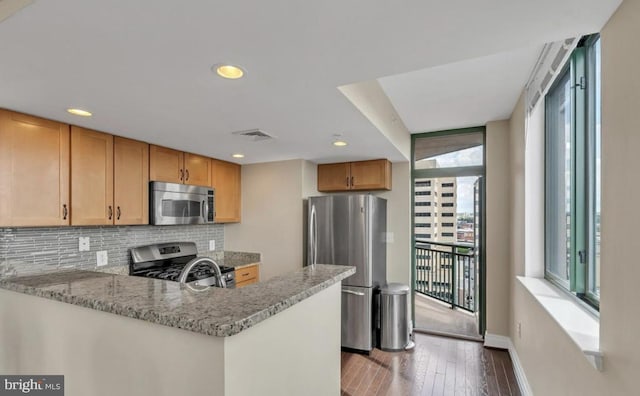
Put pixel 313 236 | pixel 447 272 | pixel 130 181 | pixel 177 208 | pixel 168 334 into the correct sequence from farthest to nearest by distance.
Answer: pixel 447 272
pixel 313 236
pixel 177 208
pixel 130 181
pixel 168 334

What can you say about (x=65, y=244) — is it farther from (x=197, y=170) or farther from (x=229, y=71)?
(x=229, y=71)

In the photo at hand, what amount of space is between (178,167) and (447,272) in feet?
12.6

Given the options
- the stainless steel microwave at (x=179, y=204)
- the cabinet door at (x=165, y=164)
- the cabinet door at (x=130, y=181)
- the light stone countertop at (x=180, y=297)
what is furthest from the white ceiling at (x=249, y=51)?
the light stone countertop at (x=180, y=297)

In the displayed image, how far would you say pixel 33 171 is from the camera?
2.00 metres

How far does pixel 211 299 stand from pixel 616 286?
1.40m

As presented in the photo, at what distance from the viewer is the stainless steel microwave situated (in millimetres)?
2821

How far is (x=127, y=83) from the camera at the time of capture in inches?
60.1

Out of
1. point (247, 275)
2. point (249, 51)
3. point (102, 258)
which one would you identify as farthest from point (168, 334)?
point (247, 275)

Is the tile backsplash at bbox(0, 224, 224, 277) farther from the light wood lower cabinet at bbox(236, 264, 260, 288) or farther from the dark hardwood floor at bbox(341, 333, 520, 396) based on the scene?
the dark hardwood floor at bbox(341, 333, 520, 396)

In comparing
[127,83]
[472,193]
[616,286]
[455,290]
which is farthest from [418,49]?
[455,290]

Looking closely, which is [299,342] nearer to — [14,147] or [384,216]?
[14,147]

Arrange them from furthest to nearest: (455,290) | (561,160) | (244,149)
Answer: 1. (455,290)
2. (244,149)
3. (561,160)

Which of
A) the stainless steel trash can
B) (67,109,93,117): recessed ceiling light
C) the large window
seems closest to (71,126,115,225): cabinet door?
(67,109,93,117): recessed ceiling light

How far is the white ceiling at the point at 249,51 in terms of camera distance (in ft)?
3.24
